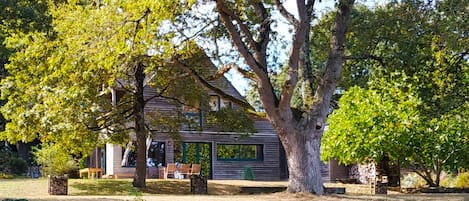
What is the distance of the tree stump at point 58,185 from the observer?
19.7 m

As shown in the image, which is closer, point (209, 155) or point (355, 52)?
point (355, 52)

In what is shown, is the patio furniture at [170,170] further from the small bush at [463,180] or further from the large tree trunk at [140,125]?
the small bush at [463,180]

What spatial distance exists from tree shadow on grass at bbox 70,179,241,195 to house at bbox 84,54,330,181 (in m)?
7.51

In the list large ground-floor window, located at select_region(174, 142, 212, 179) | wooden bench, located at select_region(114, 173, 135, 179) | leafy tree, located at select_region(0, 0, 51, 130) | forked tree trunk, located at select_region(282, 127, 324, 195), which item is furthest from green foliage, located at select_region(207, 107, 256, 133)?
large ground-floor window, located at select_region(174, 142, 212, 179)

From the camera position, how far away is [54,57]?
17.3 meters

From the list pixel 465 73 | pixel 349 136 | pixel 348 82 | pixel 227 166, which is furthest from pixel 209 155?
pixel 465 73

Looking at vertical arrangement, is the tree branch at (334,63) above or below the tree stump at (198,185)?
above

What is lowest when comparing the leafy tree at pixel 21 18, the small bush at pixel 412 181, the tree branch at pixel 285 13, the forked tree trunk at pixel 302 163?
the small bush at pixel 412 181

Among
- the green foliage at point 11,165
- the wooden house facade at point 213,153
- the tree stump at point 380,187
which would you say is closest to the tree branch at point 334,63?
the tree stump at point 380,187

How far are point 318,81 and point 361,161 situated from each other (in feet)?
15.5

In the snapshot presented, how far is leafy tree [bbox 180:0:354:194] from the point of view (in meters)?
17.3

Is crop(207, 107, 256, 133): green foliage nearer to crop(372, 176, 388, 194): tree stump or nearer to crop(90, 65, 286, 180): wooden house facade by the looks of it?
crop(372, 176, 388, 194): tree stump

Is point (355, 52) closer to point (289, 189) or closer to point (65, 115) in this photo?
point (289, 189)

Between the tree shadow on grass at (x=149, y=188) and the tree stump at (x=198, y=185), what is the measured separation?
0.73ft
